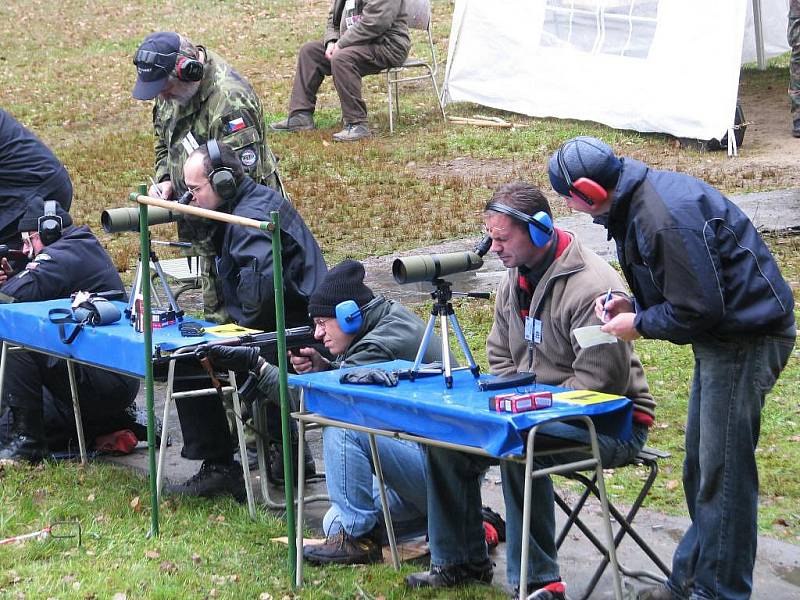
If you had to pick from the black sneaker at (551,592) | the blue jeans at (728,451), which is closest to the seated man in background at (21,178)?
the black sneaker at (551,592)

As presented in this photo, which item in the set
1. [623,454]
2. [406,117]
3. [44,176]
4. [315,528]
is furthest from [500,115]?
[623,454]

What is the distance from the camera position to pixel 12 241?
6.85 metres

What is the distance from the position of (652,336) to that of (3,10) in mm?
21644

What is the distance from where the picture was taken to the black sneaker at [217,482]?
220 inches

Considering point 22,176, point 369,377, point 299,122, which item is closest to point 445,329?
point 369,377

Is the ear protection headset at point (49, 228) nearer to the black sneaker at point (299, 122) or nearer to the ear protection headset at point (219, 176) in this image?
the ear protection headset at point (219, 176)

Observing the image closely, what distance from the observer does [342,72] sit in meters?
13.1

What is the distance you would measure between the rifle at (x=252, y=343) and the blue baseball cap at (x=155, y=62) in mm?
1906

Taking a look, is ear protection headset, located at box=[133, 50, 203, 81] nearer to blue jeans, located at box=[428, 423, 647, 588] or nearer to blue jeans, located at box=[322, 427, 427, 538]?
blue jeans, located at box=[322, 427, 427, 538]

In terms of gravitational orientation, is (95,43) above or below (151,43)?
below

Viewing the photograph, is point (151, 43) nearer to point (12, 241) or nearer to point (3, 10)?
point (12, 241)

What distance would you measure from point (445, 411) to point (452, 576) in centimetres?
90

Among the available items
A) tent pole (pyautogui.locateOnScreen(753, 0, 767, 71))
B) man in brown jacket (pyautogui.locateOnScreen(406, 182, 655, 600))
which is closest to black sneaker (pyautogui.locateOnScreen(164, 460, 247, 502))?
man in brown jacket (pyautogui.locateOnScreen(406, 182, 655, 600))

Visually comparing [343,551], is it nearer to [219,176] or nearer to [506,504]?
[506,504]
